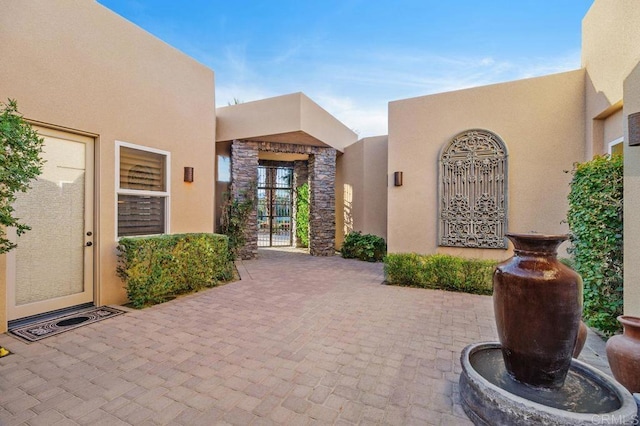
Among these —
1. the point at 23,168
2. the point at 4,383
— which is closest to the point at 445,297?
the point at 4,383

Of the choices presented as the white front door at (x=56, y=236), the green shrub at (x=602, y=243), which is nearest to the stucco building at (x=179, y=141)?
the white front door at (x=56, y=236)

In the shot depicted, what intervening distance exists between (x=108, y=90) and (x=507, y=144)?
7378 mm

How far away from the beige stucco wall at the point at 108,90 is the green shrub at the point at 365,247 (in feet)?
15.6

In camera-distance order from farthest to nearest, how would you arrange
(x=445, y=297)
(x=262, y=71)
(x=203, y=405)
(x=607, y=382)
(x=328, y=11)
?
1. (x=262, y=71)
2. (x=328, y=11)
3. (x=445, y=297)
4. (x=203, y=405)
5. (x=607, y=382)

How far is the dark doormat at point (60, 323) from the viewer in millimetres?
3608

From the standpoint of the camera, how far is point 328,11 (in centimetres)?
788

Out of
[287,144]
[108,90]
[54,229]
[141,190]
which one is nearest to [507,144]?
[287,144]

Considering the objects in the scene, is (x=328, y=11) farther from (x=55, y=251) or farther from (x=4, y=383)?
(x=4, y=383)

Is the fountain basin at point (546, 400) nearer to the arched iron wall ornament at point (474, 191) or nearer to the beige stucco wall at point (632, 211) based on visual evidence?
the beige stucco wall at point (632, 211)

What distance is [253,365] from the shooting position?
2941 millimetres

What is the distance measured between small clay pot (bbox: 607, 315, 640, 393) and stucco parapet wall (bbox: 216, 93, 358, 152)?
7.55 m

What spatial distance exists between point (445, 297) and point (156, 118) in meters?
6.38

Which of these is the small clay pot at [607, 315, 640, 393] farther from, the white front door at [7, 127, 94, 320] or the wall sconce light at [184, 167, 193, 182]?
the wall sconce light at [184, 167, 193, 182]

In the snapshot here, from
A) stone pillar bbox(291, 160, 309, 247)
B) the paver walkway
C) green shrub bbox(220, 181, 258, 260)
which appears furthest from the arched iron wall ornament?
stone pillar bbox(291, 160, 309, 247)
